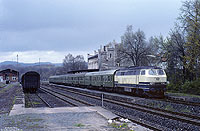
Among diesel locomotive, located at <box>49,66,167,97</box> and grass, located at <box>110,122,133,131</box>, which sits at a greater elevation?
diesel locomotive, located at <box>49,66,167,97</box>

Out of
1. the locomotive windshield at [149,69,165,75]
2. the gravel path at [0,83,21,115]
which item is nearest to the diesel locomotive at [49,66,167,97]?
the locomotive windshield at [149,69,165,75]

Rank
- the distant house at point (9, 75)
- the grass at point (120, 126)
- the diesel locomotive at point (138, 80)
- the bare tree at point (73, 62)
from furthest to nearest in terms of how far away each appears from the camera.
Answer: the bare tree at point (73, 62)
the distant house at point (9, 75)
the diesel locomotive at point (138, 80)
the grass at point (120, 126)

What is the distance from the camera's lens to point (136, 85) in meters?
23.0

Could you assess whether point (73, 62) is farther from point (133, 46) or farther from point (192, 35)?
point (192, 35)

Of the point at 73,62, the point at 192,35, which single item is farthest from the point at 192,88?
the point at 73,62

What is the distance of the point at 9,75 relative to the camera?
104 metres

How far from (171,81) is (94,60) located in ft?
205

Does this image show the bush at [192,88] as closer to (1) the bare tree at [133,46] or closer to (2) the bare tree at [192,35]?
(2) the bare tree at [192,35]

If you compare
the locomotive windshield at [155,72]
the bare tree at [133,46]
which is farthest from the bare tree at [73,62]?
the locomotive windshield at [155,72]

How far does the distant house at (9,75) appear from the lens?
3823 inches

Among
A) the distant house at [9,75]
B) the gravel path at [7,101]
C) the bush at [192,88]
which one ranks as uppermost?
the distant house at [9,75]

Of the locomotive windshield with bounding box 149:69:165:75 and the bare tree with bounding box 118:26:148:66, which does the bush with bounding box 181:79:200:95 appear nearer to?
the locomotive windshield with bounding box 149:69:165:75

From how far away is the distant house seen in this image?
319 ft

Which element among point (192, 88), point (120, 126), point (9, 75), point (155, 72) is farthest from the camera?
point (9, 75)
